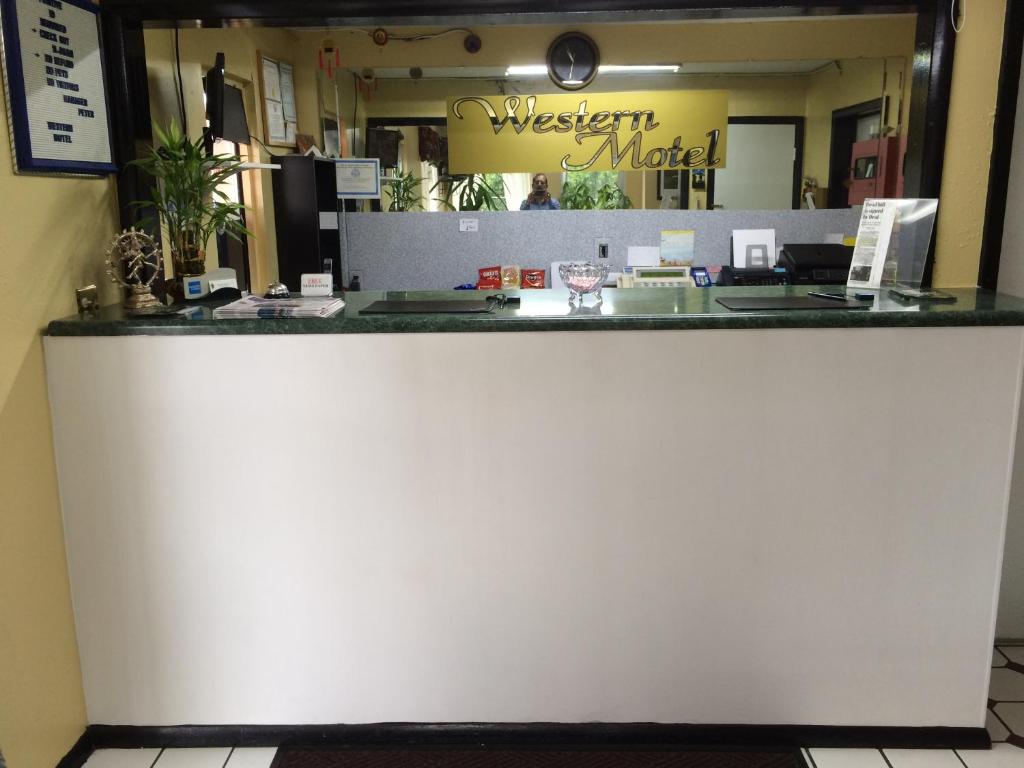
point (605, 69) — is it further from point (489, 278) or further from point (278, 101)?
point (489, 278)

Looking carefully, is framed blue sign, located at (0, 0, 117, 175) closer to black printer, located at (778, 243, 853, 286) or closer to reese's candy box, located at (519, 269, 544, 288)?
reese's candy box, located at (519, 269, 544, 288)

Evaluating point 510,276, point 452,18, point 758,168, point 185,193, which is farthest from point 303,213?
point 758,168

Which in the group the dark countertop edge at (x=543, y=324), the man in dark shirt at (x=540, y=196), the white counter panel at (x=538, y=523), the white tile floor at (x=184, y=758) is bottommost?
the white tile floor at (x=184, y=758)

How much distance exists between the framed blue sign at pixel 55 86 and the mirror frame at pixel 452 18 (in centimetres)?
6

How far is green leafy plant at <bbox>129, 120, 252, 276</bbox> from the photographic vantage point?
2.02m

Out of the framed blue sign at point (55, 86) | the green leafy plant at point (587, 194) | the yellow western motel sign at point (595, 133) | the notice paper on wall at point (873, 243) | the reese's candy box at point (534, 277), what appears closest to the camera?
the framed blue sign at point (55, 86)

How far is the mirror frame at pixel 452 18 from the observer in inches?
77.2

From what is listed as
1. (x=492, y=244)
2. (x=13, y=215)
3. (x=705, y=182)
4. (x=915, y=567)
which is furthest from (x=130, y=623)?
(x=705, y=182)

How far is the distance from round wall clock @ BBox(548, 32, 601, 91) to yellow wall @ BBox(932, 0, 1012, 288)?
13.1ft

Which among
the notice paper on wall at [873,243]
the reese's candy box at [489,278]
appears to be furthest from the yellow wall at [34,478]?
the notice paper on wall at [873,243]

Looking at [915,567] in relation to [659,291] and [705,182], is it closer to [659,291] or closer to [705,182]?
[659,291]

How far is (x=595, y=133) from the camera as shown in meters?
4.64

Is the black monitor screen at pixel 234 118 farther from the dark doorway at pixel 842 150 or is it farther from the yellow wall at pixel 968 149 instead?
the dark doorway at pixel 842 150

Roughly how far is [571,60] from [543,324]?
4577mm
